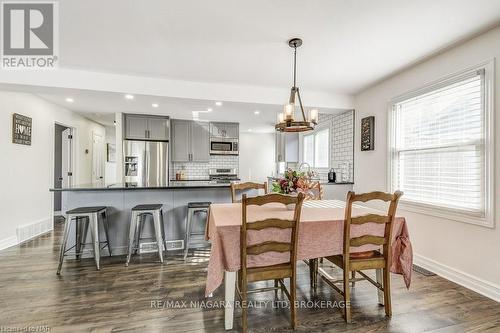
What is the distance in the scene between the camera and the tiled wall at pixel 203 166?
5.95 meters

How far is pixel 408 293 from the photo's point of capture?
2.21 metres

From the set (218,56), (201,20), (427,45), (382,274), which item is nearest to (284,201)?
(382,274)

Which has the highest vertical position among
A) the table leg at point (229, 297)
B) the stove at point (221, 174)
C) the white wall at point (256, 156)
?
the white wall at point (256, 156)

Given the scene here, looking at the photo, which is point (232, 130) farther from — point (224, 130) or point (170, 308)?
point (170, 308)

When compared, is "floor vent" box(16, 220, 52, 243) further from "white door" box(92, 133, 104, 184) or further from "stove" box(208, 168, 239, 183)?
"stove" box(208, 168, 239, 183)

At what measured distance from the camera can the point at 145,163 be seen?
16.7 ft

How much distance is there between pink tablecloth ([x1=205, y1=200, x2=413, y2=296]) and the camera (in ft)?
5.32

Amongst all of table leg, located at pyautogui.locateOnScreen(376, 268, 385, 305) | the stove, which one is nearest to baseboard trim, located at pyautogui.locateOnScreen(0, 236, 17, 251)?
the stove

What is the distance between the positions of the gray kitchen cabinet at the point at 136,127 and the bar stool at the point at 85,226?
8.08 feet

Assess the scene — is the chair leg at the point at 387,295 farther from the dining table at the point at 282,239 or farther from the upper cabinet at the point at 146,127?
the upper cabinet at the point at 146,127

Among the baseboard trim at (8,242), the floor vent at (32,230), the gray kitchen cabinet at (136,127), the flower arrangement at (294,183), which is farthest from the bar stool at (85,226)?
the gray kitchen cabinet at (136,127)

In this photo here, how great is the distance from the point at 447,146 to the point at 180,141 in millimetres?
4985

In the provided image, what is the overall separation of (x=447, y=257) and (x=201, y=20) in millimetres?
3474

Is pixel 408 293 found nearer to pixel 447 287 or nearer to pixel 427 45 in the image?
pixel 447 287
